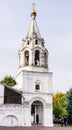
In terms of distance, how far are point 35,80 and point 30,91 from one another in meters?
1.68

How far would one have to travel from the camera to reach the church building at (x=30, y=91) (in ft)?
116

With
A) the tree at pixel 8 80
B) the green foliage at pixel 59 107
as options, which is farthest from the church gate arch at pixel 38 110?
the tree at pixel 8 80

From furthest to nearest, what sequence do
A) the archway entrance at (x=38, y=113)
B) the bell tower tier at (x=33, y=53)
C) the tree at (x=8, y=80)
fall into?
the tree at (x=8, y=80)
the bell tower tier at (x=33, y=53)
the archway entrance at (x=38, y=113)

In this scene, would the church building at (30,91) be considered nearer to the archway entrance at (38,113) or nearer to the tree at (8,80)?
the archway entrance at (38,113)

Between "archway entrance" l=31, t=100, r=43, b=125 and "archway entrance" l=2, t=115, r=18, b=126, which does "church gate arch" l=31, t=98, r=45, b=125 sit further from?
Answer: "archway entrance" l=2, t=115, r=18, b=126

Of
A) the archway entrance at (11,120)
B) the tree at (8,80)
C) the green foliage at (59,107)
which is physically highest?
the tree at (8,80)

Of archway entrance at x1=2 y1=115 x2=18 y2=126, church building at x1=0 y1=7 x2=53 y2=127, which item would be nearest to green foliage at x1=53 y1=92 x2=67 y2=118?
church building at x1=0 y1=7 x2=53 y2=127

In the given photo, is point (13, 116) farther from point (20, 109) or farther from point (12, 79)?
point (12, 79)

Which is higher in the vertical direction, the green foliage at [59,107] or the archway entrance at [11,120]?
the green foliage at [59,107]

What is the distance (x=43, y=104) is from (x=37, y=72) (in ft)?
13.7

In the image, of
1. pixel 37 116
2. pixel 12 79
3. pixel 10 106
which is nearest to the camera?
pixel 10 106

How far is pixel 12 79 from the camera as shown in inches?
2122

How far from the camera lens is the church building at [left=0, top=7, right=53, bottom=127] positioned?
116 ft

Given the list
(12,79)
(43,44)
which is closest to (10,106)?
(43,44)
